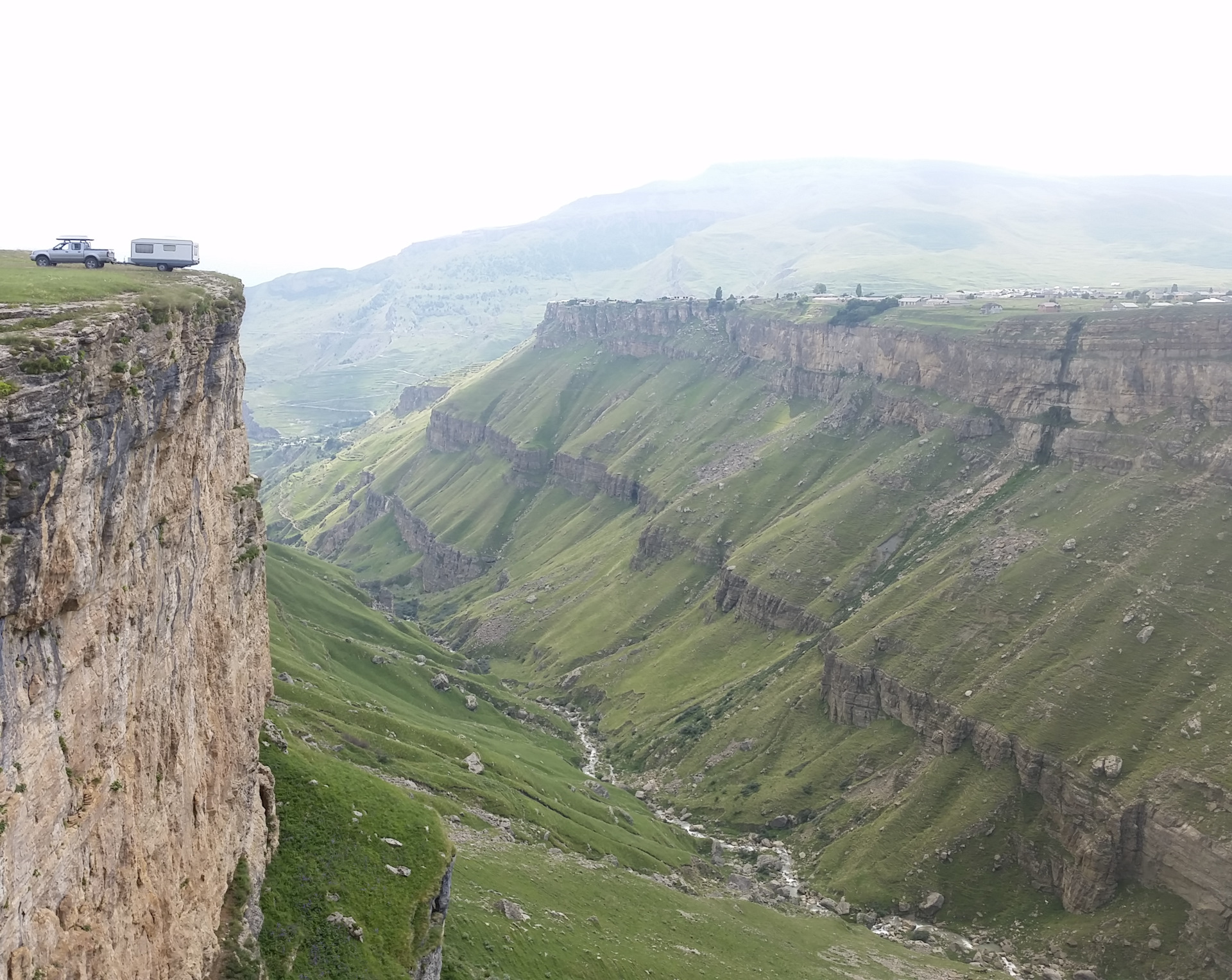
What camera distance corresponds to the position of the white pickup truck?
52625 millimetres

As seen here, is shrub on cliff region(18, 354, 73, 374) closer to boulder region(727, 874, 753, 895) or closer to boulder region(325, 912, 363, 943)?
boulder region(325, 912, 363, 943)

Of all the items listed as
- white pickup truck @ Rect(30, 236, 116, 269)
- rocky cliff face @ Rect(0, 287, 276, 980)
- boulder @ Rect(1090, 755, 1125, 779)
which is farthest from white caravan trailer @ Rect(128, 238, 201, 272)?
boulder @ Rect(1090, 755, 1125, 779)

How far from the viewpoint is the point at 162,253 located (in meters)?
55.5

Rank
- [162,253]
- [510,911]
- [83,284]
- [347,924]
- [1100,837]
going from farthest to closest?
[1100,837] → [510,911] → [347,924] → [162,253] → [83,284]

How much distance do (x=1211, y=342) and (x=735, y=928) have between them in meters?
147

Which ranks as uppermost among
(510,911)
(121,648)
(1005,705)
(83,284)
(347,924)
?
(83,284)

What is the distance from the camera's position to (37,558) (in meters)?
27.1

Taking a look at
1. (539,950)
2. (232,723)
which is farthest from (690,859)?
(232,723)

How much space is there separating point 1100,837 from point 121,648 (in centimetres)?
13636

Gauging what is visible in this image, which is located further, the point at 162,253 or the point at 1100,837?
the point at 1100,837

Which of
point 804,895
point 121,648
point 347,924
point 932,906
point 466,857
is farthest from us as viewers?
point 804,895

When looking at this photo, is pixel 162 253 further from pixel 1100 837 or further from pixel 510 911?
pixel 1100 837

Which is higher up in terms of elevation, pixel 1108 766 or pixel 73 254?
pixel 73 254

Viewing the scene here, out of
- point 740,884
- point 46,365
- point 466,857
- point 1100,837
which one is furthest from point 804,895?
point 46,365
